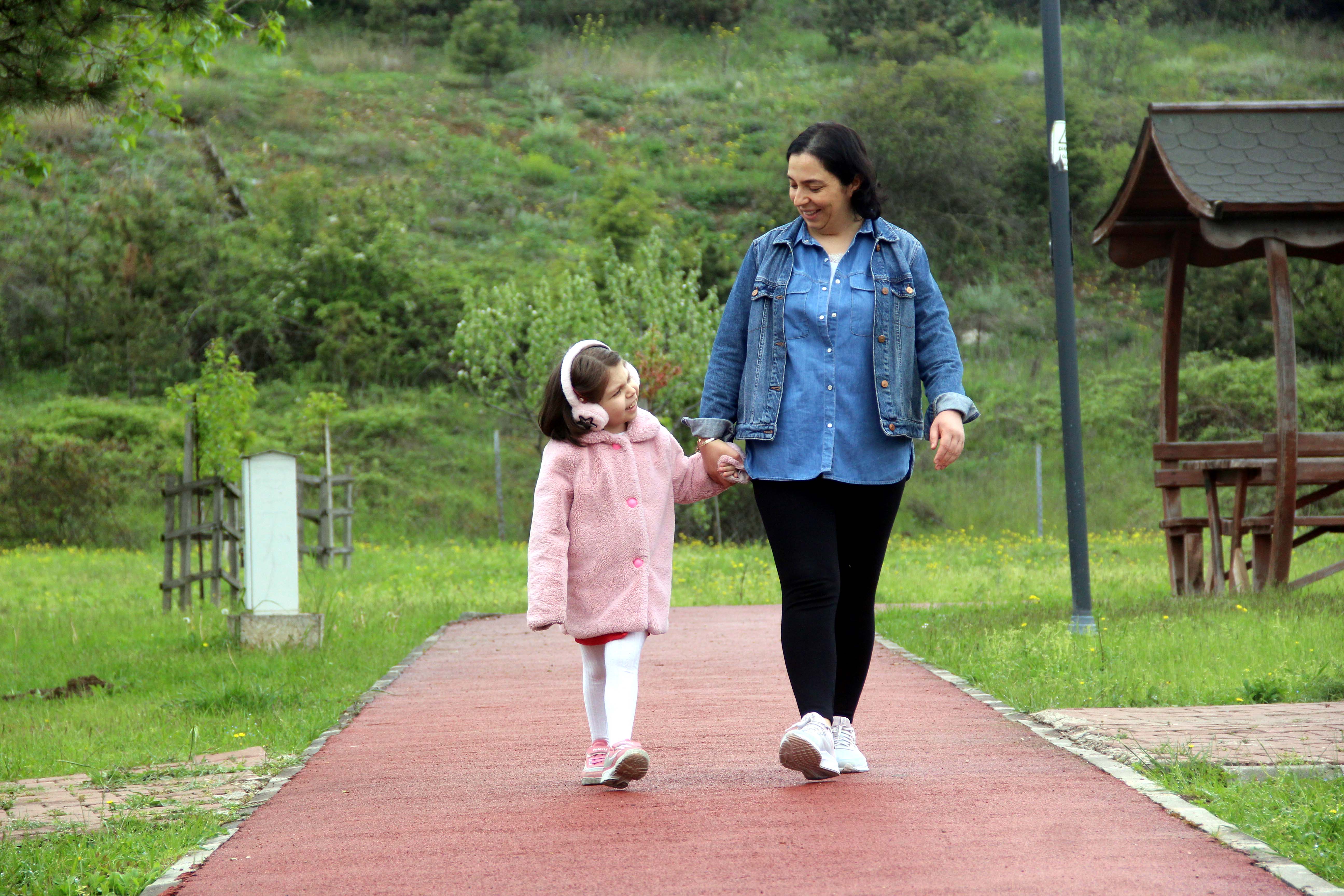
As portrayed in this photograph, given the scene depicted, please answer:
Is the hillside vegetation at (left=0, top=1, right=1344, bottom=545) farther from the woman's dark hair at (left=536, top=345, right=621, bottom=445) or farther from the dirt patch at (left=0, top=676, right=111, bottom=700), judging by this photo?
the woman's dark hair at (left=536, top=345, right=621, bottom=445)

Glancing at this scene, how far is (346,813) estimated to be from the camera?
4461 millimetres

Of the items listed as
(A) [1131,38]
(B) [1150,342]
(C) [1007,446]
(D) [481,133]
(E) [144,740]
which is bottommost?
(E) [144,740]

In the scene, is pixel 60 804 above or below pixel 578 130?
below

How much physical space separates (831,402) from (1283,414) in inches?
263

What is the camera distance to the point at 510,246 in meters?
33.3

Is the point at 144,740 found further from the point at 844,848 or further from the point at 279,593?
the point at 844,848

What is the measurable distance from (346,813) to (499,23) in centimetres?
4435

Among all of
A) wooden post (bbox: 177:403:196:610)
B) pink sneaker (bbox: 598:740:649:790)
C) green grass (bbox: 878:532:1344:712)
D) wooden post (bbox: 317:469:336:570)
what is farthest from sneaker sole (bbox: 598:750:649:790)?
wooden post (bbox: 317:469:336:570)

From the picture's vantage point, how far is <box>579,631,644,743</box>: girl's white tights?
4508 millimetres

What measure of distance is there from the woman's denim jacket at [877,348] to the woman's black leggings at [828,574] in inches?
8.4

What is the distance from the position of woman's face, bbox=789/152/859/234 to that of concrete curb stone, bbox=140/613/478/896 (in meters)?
2.55

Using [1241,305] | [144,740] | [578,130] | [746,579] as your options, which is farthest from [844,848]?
[578,130]

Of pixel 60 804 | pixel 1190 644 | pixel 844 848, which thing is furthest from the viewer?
pixel 1190 644

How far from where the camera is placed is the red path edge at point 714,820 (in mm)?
3410
